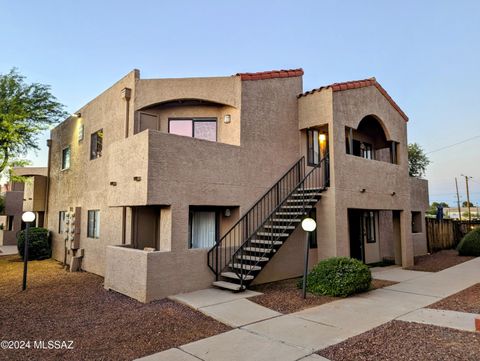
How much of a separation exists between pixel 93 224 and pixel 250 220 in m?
6.23

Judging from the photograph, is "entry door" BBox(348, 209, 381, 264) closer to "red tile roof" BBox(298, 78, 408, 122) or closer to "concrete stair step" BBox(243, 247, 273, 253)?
"red tile roof" BBox(298, 78, 408, 122)

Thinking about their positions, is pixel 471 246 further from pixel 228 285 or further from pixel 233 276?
pixel 228 285

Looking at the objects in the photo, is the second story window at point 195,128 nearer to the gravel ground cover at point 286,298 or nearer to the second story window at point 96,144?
the second story window at point 96,144

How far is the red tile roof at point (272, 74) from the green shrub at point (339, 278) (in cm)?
593

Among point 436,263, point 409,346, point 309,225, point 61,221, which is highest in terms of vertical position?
point 309,225

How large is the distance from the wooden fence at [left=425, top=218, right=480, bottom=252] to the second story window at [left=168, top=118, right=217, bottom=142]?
545 inches

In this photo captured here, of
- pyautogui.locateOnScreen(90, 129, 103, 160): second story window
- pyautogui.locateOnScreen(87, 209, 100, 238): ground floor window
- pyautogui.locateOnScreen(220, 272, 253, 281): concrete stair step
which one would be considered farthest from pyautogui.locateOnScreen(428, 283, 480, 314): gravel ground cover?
pyautogui.locateOnScreen(90, 129, 103, 160): second story window

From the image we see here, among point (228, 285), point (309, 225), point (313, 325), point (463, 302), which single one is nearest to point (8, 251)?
point (228, 285)

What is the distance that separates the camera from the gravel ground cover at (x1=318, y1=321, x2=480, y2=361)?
4.31 metres

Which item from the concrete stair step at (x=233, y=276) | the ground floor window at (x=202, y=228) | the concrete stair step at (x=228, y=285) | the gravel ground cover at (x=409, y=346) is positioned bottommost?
the gravel ground cover at (x=409, y=346)

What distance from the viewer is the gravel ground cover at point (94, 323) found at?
4.82 m

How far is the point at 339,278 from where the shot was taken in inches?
309

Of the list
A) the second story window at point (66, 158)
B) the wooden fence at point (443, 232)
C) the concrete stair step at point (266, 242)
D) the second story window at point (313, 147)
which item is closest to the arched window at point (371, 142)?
the second story window at point (313, 147)

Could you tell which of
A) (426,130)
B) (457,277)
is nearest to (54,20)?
(457,277)
